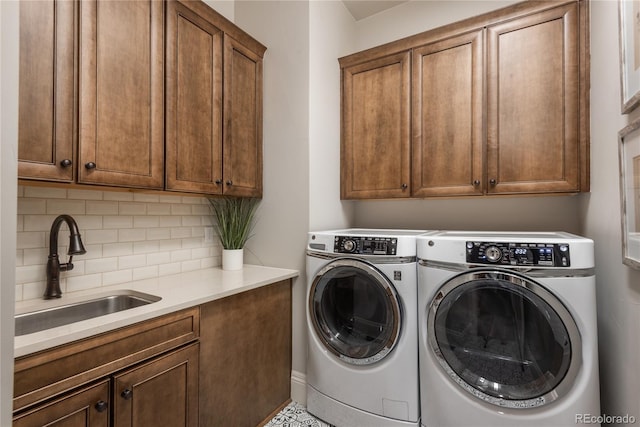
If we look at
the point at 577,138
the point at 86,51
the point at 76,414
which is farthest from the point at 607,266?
the point at 86,51

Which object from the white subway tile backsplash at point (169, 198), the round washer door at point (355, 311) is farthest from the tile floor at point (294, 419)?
the white subway tile backsplash at point (169, 198)

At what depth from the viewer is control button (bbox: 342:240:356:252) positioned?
179cm

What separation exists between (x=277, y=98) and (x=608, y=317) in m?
2.24

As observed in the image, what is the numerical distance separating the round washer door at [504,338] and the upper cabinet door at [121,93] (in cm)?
162

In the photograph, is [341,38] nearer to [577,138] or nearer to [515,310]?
[577,138]

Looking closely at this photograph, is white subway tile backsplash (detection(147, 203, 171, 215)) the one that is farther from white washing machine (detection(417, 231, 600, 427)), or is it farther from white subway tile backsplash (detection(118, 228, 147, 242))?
white washing machine (detection(417, 231, 600, 427))

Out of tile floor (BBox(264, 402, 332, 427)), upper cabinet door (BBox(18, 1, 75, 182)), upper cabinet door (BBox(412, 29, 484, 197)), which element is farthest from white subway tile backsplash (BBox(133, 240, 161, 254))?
upper cabinet door (BBox(412, 29, 484, 197))

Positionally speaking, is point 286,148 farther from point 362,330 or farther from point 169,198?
point 362,330

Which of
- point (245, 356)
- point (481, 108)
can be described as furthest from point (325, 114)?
point (245, 356)

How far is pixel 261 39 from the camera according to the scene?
7.72 feet

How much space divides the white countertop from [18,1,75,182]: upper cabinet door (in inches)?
23.3

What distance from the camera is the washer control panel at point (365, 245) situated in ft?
5.57

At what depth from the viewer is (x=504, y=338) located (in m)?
1.46

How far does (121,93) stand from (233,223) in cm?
101
